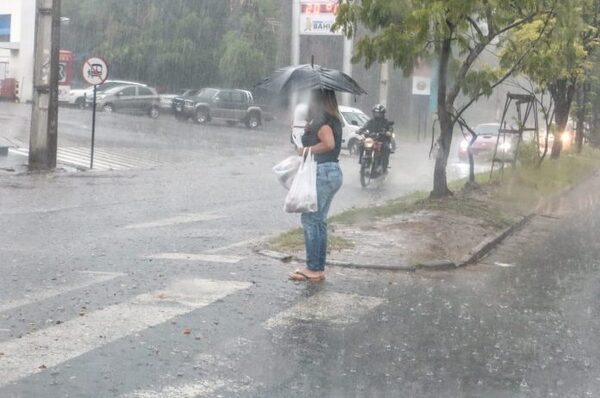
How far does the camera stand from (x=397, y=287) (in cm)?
907

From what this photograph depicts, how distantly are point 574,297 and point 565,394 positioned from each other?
3.40 meters

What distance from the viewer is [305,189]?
869 cm

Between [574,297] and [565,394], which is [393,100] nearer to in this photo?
[574,297]

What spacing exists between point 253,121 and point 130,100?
584cm

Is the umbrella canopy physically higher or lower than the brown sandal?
higher

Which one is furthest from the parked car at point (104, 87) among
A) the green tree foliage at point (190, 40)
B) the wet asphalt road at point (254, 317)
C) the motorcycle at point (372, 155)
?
the wet asphalt road at point (254, 317)

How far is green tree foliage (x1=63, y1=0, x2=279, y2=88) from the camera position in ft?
158

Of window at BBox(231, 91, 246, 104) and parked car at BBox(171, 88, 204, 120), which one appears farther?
window at BBox(231, 91, 246, 104)

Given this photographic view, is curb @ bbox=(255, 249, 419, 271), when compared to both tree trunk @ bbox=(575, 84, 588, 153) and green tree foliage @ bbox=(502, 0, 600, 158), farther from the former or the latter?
tree trunk @ bbox=(575, 84, 588, 153)

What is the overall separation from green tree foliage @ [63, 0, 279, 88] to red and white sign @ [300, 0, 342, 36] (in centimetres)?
197

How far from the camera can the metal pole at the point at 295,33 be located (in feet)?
159

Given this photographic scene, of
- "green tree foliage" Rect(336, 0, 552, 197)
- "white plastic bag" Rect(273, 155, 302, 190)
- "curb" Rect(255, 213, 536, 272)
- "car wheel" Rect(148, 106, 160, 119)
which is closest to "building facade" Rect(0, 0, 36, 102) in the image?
"car wheel" Rect(148, 106, 160, 119)

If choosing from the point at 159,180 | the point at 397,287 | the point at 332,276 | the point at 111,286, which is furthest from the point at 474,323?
the point at 159,180

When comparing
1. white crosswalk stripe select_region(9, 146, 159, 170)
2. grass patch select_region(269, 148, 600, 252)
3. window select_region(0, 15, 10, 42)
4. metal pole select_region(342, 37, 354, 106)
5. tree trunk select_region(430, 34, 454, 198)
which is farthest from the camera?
metal pole select_region(342, 37, 354, 106)
